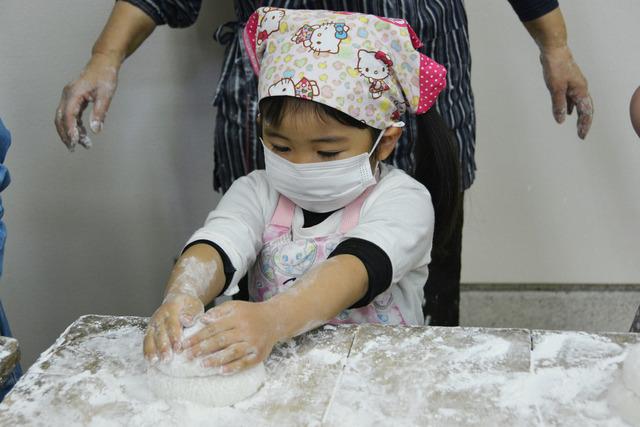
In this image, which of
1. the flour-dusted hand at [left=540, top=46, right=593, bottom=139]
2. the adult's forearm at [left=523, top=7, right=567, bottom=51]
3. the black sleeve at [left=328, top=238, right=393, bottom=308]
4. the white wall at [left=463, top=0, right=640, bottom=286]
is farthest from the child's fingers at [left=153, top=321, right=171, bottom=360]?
the white wall at [left=463, top=0, right=640, bottom=286]

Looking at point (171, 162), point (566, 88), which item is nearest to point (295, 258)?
point (566, 88)

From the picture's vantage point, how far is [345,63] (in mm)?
1216

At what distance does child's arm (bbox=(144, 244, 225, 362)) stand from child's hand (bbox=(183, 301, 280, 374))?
3 cm

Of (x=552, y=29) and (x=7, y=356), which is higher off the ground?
(x=552, y=29)

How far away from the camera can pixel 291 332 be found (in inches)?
42.5

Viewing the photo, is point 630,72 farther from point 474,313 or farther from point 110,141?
point 110,141

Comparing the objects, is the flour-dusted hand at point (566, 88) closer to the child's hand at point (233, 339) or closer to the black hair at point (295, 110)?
the black hair at point (295, 110)

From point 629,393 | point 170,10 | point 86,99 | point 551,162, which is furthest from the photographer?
point 551,162

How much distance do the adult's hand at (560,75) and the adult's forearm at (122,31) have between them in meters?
0.87

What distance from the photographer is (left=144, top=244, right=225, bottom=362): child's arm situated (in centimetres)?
101

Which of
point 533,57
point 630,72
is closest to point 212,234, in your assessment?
point 533,57

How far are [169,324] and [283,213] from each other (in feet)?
1.36

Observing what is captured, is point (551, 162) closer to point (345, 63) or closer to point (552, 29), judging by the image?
point (552, 29)

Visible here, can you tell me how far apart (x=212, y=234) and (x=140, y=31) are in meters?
0.57
